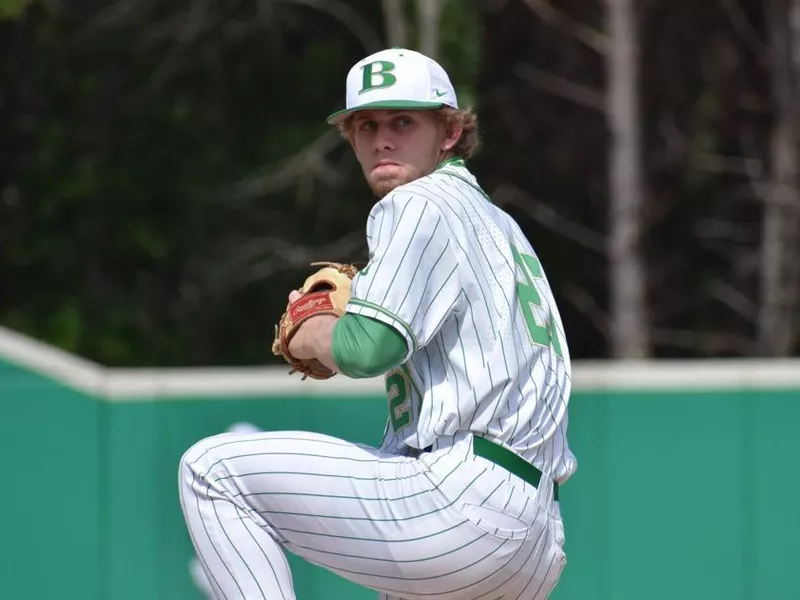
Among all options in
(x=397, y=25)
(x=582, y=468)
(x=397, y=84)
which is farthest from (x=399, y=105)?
(x=397, y=25)

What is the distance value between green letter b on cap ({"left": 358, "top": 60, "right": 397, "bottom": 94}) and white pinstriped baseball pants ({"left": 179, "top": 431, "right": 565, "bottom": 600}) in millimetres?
736

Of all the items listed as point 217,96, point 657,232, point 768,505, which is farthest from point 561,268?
point 768,505

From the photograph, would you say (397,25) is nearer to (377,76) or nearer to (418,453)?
(377,76)

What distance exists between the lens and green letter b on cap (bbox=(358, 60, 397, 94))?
3031 mm

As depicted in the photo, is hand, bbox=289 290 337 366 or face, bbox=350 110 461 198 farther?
face, bbox=350 110 461 198

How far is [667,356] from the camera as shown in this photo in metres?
13.7

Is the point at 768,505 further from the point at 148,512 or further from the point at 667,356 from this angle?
the point at 667,356

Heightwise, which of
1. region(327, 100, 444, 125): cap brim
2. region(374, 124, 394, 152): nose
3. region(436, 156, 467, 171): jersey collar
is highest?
region(327, 100, 444, 125): cap brim

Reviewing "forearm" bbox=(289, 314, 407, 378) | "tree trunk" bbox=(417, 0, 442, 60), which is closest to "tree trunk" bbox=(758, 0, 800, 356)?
"tree trunk" bbox=(417, 0, 442, 60)

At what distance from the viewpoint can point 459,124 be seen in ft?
10.4

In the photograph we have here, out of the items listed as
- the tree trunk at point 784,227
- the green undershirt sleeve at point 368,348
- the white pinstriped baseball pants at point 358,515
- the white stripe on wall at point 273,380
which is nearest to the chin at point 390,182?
the green undershirt sleeve at point 368,348

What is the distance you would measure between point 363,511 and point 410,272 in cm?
47

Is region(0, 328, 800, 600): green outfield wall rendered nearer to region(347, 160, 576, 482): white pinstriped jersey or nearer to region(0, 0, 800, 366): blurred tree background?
region(347, 160, 576, 482): white pinstriped jersey

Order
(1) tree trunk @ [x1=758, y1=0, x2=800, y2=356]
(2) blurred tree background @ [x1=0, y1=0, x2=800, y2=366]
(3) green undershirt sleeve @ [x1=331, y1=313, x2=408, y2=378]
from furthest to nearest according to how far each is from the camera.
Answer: (2) blurred tree background @ [x1=0, y1=0, x2=800, y2=366], (1) tree trunk @ [x1=758, y1=0, x2=800, y2=356], (3) green undershirt sleeve @ [x1=331, y1=313, x2=408, y2=378]
